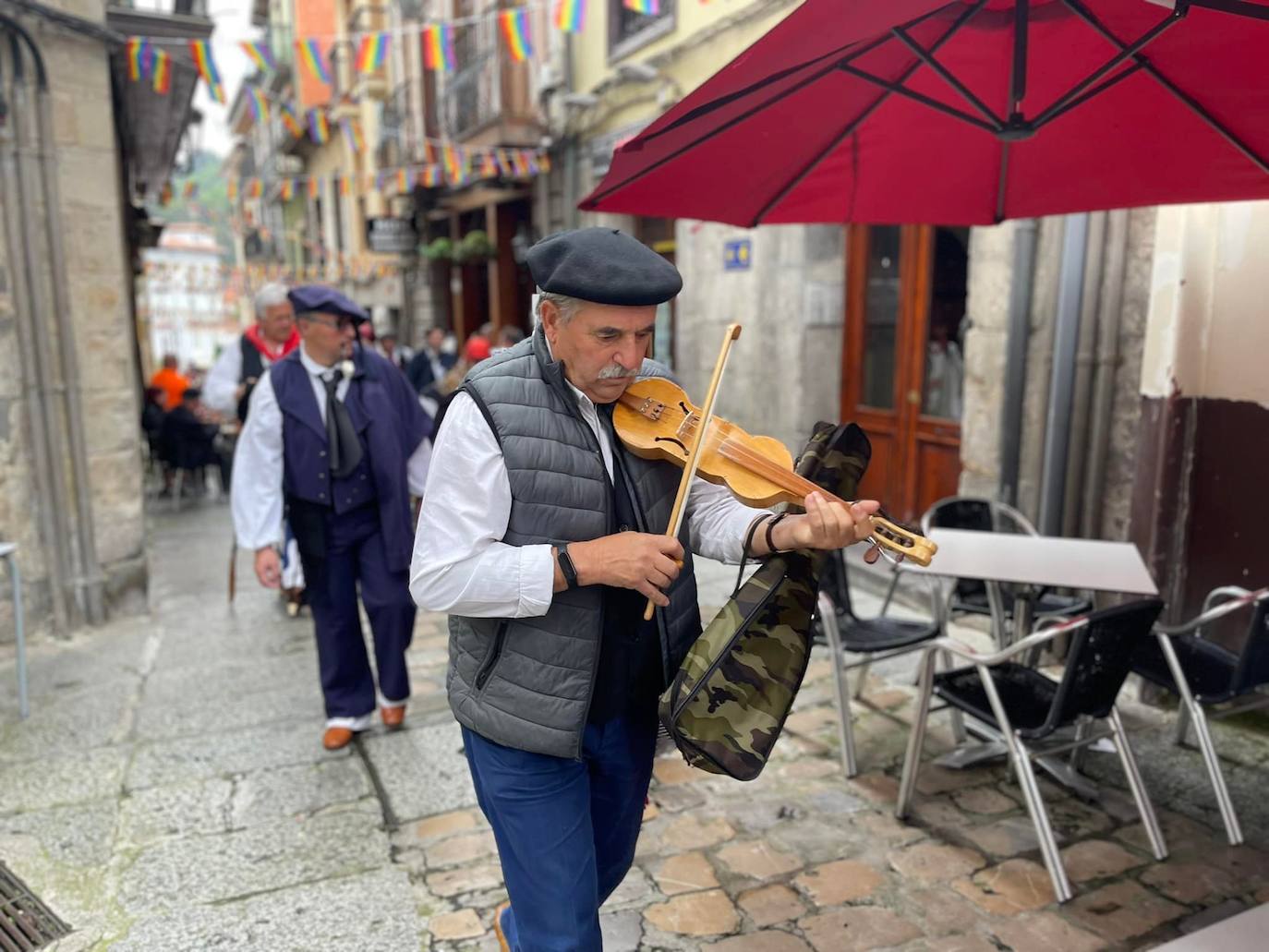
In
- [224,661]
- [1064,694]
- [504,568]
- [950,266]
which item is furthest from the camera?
[950,266]

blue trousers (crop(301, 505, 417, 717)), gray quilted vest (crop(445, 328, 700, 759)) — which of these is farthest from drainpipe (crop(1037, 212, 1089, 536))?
gray quilted vest (crop(445, 328, 700, 759))

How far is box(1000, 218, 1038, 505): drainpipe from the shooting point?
495cm

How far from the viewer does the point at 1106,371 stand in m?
4.61

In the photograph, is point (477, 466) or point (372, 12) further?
point (372, 12)

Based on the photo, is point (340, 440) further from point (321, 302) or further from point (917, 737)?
point (917, 737)

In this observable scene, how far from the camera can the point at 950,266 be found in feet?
20.3

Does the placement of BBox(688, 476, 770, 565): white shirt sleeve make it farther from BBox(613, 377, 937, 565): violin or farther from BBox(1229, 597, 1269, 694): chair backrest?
BBox(1229, 597, 1269, 694): chair backrest

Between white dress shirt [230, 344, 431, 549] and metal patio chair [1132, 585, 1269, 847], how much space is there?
123 inches

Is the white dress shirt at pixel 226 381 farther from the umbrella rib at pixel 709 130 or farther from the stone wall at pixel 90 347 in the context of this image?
the umbrella rib at pixel 709 130

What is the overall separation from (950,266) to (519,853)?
538 cm

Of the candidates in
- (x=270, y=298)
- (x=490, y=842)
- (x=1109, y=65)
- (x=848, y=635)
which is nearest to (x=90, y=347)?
(x=270, y=298)

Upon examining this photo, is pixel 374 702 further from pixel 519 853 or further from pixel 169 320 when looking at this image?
pixel 169 320

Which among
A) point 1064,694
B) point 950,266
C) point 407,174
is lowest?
point 1064,694

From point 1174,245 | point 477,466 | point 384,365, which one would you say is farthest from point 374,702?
point 1174,245
